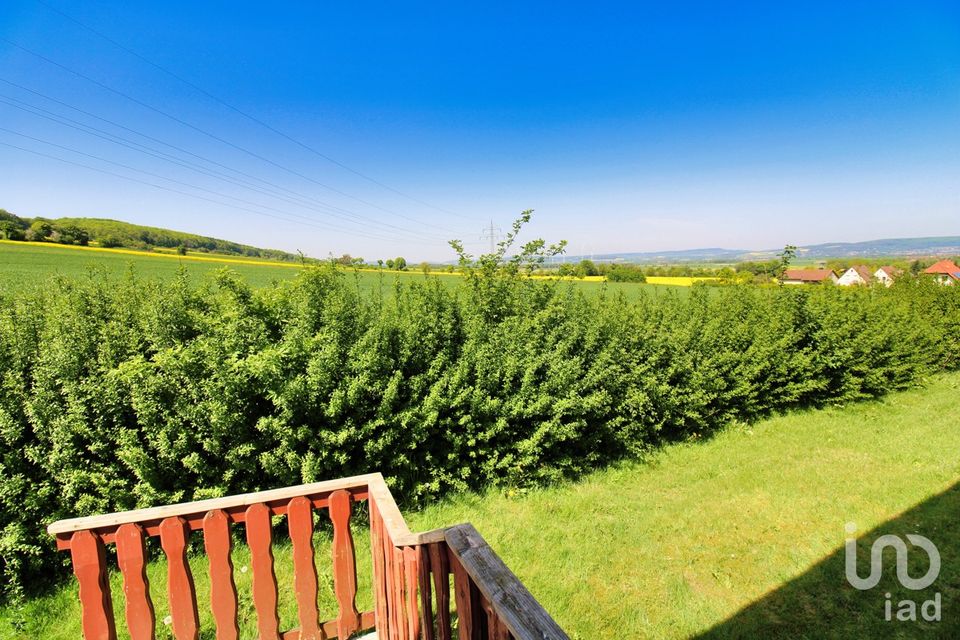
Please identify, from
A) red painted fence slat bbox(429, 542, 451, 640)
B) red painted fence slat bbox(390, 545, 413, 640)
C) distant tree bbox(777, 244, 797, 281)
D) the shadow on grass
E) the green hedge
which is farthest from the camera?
distant tree bbox(777, 244, 797, 281)

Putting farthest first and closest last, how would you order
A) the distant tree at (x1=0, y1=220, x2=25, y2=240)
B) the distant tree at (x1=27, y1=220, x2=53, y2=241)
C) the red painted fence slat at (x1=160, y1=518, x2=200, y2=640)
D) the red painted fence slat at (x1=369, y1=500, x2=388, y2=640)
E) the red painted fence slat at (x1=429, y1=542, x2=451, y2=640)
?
the distant tree at (x1=27, y1=220, x2=53, y2=241) → the distant tree at (x1=0, y1=220, x2=25, y2=240) → the red painted fence slat at (x1=369, y1=500, x2=388, y2=640) → the red painted fence slat at (x1=160, y1=518, x2=200, y2=640) → the red painted fence slat at (x1=429, y1=542, x2=451, y2=640)

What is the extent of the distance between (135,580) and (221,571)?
39 cm

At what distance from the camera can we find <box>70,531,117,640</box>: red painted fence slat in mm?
1931

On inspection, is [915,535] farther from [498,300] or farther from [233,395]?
[233,395]

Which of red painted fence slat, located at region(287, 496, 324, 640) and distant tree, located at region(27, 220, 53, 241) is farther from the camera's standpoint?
distant tree, located at region(27, 220, 53, 241)

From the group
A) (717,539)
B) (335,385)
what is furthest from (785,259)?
(335,385)

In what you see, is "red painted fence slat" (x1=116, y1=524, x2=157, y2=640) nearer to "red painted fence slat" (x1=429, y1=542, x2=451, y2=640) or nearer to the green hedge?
"red painted fence slat" (x1=429, y1=542, x2=451, y2=640)

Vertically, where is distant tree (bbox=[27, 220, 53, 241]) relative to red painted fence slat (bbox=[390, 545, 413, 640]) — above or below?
above

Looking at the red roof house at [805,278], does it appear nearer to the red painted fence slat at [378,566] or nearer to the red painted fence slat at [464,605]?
the red painted fence slat at [378,566]

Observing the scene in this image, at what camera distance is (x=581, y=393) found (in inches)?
239

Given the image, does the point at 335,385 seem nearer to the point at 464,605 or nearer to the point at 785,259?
the point at 464,605

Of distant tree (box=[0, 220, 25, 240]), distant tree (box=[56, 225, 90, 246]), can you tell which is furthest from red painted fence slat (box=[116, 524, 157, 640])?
distant tree (box=[56, 225, 90, 246])

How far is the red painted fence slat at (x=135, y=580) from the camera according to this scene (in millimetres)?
1979

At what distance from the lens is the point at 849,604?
3523 mm
